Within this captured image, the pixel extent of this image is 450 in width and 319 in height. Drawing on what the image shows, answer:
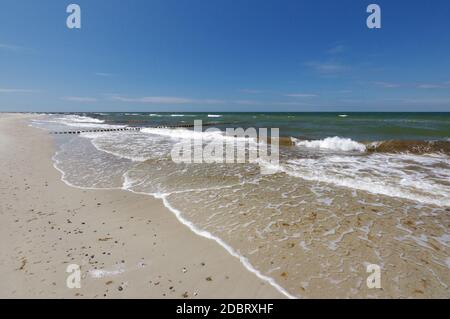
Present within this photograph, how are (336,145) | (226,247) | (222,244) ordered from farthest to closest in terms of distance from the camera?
1. (336,145)
2. (222,244)
3. (226,247)

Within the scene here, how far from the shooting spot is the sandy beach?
3779mm

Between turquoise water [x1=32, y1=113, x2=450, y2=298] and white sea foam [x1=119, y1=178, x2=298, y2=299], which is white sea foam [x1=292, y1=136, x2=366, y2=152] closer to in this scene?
turquoise water [x1=32, y1=113, x2=450, y2=298]

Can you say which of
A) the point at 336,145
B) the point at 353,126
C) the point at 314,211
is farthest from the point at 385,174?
the point at 353,126

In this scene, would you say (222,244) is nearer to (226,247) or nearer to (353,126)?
(226,247)

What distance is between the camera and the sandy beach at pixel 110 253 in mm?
3779

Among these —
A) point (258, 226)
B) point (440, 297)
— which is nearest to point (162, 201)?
point (258, 226)

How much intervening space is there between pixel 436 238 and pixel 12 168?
1489 cm

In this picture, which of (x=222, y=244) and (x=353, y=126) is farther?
(x=353, y=126)

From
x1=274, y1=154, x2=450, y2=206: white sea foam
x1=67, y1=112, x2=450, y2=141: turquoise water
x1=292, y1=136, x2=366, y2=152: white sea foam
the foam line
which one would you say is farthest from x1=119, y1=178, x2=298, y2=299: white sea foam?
x1=67, y1=112, x2=450, y2=141: turquoise water

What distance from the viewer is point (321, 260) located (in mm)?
4527

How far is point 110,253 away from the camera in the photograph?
183 inches

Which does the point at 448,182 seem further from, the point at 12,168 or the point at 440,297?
the point at 12,168

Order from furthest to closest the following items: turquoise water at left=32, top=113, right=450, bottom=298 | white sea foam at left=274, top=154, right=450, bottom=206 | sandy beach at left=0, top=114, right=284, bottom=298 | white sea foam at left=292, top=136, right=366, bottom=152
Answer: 1. white sea foam at left=292, top=136, right=366, bottom=152
2. white sea foam at left=274, top=154, right=450, bottom=206
3. turquoise water at left=32, top=113, right=450, bottom=298
4. sandy beach at left=0, top=114, right=284, bottom=298

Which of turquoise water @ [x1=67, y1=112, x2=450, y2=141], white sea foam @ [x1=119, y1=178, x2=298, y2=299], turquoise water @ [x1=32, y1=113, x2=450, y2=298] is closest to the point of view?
white sea foam @ [x1=119, y1=178, x2=298, y2=299]
